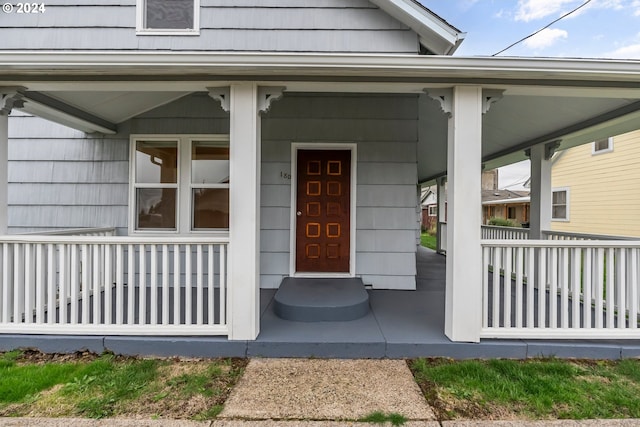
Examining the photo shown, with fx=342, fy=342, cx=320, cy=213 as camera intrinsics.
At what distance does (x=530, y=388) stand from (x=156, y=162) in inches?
195

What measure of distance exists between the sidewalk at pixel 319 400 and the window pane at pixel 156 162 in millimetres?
3056

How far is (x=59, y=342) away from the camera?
3.07 m

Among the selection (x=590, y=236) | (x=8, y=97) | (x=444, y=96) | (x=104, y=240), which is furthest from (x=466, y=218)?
(x=8, y=97)

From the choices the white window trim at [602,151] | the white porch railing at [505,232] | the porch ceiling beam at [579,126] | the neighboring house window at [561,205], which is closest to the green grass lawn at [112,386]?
the porch ceiling beam at [579,126]

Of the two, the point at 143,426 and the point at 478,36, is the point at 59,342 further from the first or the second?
the point at 478,36

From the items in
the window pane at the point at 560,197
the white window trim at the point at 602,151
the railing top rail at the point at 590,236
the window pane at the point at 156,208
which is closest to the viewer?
the railing top rail at the point at 590,236

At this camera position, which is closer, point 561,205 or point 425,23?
point 425,23

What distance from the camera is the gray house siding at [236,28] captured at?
4582 millimetres

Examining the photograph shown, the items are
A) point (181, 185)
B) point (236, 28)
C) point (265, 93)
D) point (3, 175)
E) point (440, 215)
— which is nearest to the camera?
point (265, 93)

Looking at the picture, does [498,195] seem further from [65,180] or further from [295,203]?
[65,180]

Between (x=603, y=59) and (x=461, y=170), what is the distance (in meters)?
1.50

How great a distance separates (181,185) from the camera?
15.6 ft

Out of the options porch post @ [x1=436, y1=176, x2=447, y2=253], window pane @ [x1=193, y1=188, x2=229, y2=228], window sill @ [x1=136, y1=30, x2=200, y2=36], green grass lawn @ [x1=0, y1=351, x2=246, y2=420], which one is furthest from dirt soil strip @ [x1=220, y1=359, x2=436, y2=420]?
porch post @ [x1=436, y1=176, x2=447, y2=253]

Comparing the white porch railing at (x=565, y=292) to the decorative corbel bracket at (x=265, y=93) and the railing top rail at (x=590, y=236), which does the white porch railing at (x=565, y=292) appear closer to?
the railing top rail at (x=590, y=236)
